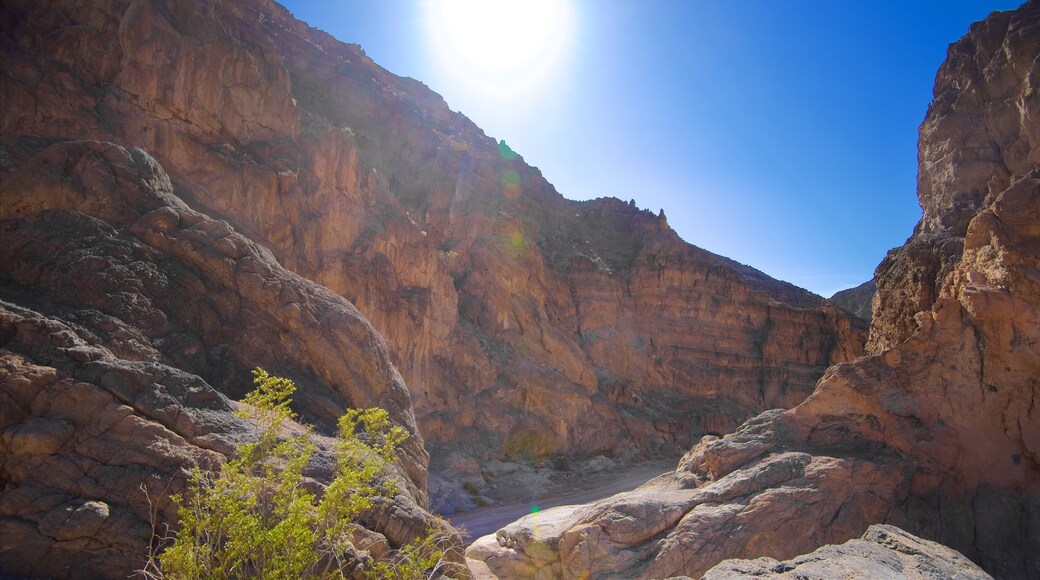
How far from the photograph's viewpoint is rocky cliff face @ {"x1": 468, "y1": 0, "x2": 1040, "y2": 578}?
13.9 m

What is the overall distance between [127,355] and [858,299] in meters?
77.9

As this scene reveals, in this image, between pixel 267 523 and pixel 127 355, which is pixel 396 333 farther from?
pixel 267 523

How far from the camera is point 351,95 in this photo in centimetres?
4853

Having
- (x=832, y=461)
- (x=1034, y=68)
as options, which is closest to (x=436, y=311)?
(x=832, y=461)

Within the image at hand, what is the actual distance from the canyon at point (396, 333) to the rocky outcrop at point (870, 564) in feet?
0.53

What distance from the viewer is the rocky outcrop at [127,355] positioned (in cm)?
754

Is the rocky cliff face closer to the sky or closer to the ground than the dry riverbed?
closer to the sky

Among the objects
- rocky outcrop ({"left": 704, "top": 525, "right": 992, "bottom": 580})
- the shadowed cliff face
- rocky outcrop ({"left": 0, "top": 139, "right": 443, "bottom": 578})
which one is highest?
the shadowed cliff face

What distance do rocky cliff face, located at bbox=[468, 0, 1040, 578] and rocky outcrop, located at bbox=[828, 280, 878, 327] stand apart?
2088 inches

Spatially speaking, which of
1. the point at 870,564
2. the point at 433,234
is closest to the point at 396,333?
the point at 433,234

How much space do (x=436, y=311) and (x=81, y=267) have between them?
26981 mm

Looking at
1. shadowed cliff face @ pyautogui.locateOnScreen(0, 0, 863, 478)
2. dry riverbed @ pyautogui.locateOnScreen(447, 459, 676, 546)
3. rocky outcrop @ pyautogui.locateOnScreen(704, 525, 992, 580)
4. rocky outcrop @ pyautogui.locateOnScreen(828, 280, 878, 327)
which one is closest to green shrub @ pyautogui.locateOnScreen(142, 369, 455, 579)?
rocky outcrop @ pyautogui.locateOnScreen(704, 525, 992, 580)

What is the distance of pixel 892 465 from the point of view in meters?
15.0

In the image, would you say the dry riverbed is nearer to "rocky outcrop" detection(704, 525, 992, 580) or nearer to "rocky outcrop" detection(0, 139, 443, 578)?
"rocky outcrop" detection(0, 139, 443, 578)
